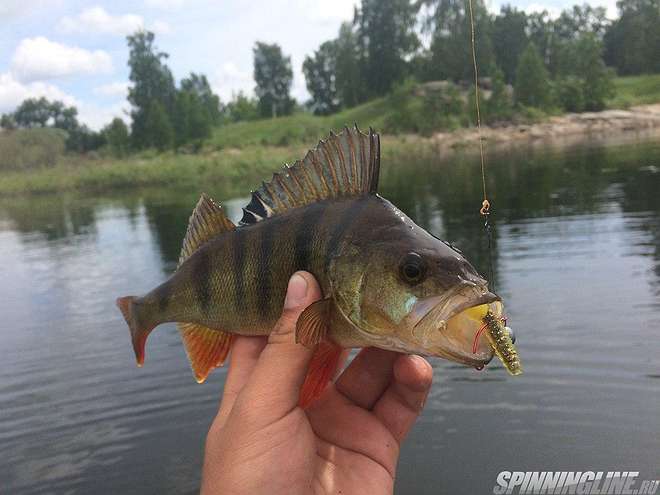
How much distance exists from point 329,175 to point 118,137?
82.4 metres

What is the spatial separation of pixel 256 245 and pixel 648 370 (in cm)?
560

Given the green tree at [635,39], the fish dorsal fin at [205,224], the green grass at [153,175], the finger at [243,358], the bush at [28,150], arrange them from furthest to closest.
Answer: the green tree at [635,39] < the bush at [28,150] < the green grass at [153,175] < the fish dorsal fin at [205,224] < the finger at [243,358]

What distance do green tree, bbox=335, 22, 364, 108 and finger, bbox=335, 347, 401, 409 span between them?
88.9 metres

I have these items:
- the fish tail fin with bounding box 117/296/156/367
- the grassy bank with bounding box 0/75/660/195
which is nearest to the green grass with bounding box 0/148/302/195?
the grassy bank with bounding box 0/75/660/195

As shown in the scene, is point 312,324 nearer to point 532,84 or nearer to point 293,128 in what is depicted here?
point 532,84

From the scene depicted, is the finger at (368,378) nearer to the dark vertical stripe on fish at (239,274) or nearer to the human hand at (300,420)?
the human hand at (300,420)

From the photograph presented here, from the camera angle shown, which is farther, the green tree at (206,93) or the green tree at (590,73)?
the green tree at (206,93)

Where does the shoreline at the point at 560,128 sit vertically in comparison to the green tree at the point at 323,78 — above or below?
below

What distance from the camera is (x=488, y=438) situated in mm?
5891

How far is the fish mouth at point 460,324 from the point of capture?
210 centimetres

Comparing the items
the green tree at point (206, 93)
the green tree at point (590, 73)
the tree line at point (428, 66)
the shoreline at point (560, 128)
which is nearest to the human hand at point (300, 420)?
the shoreline at point (560, 128)

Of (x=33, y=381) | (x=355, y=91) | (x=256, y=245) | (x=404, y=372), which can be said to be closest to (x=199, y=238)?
(x=256, y=245)

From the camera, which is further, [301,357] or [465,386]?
[465,386]

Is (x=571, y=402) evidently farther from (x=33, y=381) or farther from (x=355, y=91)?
(x=355, y=91)
